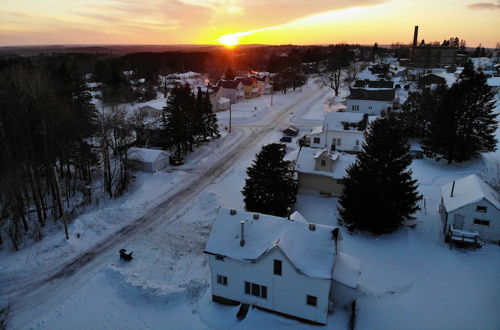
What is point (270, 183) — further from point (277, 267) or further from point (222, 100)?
point (222, 100)

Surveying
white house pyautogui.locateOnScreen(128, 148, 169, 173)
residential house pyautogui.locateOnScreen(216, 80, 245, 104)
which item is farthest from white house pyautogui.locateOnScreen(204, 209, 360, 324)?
residential house pyautogui.locateOnScreen(216, 80, 245, 104)

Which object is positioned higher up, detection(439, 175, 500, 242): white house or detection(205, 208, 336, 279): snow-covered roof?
detection(205, 208, 336, 279): snow-covered roof

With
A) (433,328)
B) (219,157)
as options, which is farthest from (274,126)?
(433,328)

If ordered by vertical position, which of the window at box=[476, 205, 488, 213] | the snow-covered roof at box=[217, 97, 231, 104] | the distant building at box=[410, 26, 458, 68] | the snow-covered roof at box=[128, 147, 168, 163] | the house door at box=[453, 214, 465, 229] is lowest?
the house door at box=[453, 214, 465, 229]

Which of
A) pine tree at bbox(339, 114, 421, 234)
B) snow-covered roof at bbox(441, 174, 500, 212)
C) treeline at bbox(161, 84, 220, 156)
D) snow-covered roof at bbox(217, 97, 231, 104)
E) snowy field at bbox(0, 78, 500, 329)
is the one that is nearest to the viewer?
snowy field at bbox(0, 78, 500, 329)

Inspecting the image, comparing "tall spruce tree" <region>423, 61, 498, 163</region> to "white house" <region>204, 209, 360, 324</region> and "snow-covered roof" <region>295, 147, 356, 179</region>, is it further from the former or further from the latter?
"white house" <region>204, 209, 360, 324</region>

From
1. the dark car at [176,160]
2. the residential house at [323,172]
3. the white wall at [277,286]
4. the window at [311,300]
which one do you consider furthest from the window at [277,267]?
the dark car at [176,160]

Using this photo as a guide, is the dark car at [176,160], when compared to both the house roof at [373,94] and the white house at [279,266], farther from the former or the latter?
the house roof at [373,94]
